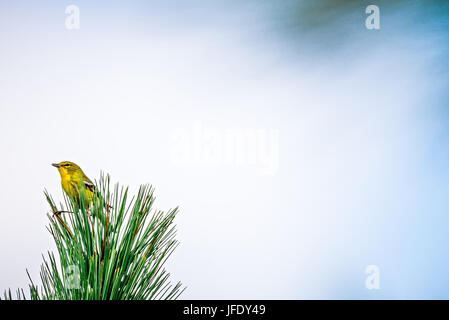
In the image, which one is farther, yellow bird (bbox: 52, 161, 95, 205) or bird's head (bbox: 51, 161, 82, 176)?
bird's head (bbox: 51, 161, 82, 176)

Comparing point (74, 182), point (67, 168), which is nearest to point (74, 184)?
point (74, 182)

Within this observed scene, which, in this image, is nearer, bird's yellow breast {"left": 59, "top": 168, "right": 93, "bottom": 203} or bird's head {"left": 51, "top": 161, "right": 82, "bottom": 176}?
bird's yellow breast {"left": 59, "top": 168, "right": 93, "bottom": 203}

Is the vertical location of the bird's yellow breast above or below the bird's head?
below

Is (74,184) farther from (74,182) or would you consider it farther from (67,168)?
(67,168)

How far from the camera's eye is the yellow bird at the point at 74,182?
1.00 metres

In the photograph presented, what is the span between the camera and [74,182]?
3.39 ft

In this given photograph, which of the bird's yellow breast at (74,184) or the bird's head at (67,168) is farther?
the bird's head at (67,168)

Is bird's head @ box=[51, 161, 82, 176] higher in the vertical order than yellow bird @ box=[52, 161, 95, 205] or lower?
higher

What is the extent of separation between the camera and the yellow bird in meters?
1.00
